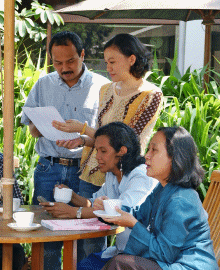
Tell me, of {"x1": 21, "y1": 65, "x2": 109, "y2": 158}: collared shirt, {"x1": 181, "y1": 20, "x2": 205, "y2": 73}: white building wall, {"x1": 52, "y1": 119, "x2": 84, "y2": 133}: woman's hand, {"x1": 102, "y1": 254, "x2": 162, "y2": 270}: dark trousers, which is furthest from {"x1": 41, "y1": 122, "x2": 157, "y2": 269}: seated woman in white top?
{"x1": 181, "y1": 20, "x2": 205, "y2": 73}: white building wall

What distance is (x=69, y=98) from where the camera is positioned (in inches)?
155

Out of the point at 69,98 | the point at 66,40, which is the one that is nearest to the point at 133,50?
the point at 66,40

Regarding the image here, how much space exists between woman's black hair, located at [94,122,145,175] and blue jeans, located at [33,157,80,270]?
663mm

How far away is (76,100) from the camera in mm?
3924

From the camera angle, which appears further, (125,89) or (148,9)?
(148,9)

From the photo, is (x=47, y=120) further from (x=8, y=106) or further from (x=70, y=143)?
(x=8, y=106)

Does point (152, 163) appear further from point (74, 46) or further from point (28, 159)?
point (28, 159)

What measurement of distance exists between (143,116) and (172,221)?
105 centimetres

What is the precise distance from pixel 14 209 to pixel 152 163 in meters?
0.90

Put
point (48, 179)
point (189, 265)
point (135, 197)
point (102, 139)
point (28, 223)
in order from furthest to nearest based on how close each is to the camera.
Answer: point (48, 179)
point (102, 139)
point (135, 197)
point (28, 223)
point (189, 265)

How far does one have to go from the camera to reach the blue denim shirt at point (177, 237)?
7.94ft

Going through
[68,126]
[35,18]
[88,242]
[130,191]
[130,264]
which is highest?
[35,18]

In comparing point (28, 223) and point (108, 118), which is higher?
point (108, 118)

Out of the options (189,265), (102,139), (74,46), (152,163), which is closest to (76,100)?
(74,46)
